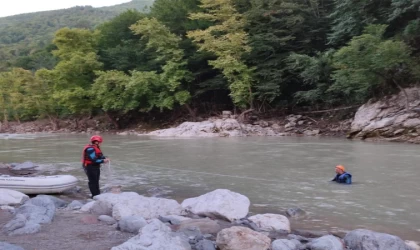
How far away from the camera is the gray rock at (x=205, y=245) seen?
466cm

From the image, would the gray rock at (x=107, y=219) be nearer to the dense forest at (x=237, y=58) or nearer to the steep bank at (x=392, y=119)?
the steep bank at (x=392, y=119)

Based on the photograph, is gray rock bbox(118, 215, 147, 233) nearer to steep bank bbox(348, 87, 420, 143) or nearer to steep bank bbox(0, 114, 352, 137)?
steep bank bbox(348, 87, 420, 143)

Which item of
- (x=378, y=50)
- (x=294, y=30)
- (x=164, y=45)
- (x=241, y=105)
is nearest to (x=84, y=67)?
(x=164, y=45)

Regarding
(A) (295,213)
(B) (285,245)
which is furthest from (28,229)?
(A) (295,213)

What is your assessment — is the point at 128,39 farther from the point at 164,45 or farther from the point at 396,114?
the point at 396,114

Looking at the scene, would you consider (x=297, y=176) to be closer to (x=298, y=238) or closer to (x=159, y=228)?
(x=298, y=238)

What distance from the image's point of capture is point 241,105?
90.1 feet

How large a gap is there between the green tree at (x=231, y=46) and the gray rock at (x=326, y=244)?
2156 centimetres

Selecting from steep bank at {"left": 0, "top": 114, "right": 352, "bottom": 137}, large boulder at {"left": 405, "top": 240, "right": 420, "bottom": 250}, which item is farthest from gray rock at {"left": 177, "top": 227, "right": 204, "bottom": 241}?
steep bank at {"left": 0, "top": 114, "right": 352, "bottom": 137}

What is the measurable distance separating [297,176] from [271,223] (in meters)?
4.80

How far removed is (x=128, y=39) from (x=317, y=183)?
2861cm

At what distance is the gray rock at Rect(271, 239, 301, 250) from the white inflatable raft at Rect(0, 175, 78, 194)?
5367 millimetres

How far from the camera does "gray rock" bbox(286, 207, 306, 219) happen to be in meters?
6.68

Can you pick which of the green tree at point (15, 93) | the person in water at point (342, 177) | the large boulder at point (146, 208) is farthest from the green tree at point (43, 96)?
the large boulder at point (146, 208)
